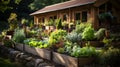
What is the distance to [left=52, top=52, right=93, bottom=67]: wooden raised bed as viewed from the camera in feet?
34.8

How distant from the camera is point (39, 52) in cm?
1442

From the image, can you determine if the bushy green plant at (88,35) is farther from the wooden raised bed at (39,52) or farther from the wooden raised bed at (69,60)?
the wooden raised bed at (69,60)

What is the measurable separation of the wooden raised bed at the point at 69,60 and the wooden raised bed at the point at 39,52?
32.2 inches

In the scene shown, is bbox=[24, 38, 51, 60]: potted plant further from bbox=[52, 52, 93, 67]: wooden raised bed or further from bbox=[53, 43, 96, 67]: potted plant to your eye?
bbox=[53, 43, 96, 67]: potted plant

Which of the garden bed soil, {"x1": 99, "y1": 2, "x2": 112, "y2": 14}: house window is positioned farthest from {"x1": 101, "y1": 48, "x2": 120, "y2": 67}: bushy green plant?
{"x1": 99, "y1": 2, "x2": 112, "y2": 14}: house window

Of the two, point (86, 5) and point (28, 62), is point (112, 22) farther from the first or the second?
point (28, 62)

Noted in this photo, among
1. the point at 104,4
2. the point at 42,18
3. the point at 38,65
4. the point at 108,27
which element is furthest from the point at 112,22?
the point at 42,18

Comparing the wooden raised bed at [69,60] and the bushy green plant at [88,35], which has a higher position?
the bushy green plant at [88,35]

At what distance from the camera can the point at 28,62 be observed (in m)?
13.7

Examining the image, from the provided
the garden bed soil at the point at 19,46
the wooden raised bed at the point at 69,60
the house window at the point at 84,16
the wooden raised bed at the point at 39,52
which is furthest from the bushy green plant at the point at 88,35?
the house window at the point at 84,16

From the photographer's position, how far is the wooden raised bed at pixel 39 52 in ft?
43.5

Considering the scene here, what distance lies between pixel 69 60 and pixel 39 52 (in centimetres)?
375

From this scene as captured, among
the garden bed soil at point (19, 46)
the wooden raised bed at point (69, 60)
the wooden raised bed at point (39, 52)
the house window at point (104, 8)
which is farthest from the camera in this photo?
the house window at point (104, 8)

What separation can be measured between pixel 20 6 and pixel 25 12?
1723 mm
